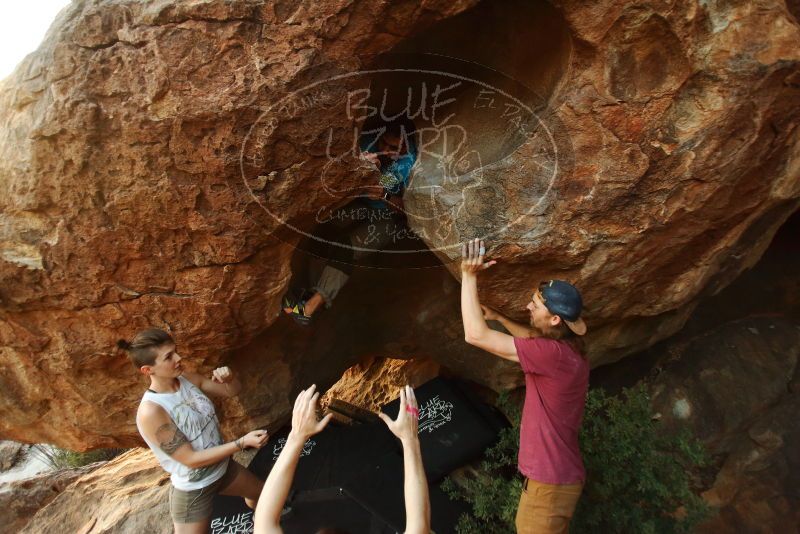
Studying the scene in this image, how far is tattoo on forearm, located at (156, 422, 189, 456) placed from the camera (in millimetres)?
2092

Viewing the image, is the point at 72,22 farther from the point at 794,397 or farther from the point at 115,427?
the point at 794,397

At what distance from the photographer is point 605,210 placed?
7.84 feet

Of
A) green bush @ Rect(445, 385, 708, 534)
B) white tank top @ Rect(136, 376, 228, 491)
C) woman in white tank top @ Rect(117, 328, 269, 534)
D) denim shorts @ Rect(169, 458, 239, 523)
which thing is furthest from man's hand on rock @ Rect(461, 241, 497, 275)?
denim shorts @ Rect(169, 458, 239, 523)

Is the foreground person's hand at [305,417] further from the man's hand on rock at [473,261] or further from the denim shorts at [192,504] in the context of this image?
the denim shorts at [192,504]

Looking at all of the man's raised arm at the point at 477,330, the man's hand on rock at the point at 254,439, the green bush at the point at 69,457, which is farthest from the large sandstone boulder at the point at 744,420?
the green bush at the point at 69,457

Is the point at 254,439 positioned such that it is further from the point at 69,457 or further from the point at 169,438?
the point at 69,457

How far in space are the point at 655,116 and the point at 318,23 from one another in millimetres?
1477

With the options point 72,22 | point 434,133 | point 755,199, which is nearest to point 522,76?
point 434,133

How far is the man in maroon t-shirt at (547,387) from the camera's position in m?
1.95

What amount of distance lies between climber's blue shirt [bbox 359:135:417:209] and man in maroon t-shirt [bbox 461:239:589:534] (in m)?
0.70

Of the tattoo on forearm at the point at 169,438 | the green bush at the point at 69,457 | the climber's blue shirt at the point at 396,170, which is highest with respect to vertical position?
the climber's blue shirt at the point at 396,170

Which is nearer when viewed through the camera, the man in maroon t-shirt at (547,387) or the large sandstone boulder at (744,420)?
the man in maroon t-shirt at (547,387)

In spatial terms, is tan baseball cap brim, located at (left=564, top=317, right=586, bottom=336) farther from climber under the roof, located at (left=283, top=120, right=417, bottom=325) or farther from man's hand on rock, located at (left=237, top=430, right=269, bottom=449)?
man's hand on rock, located at (left=237, top=430, right=269, bottom=449)

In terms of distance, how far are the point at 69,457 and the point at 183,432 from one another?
7454mm
